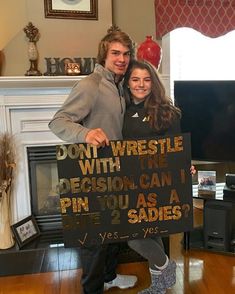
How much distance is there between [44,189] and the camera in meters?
2.65

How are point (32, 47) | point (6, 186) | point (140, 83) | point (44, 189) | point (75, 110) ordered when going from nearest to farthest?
point (75, 110)
point (140, 83)
point (6, 186)
point (32, 47)
point (44, 189)

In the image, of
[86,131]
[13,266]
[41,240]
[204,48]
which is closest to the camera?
[86,131]

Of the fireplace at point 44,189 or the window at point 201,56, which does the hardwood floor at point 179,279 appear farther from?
the window at point 201,56

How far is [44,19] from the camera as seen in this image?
250 centimetres

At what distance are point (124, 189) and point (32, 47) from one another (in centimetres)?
142

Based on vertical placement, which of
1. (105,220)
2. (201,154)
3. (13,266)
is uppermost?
(201,154)

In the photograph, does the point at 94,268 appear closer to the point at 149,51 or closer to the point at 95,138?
the point at 95,138

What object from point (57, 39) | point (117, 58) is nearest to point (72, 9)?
point (57, 39)

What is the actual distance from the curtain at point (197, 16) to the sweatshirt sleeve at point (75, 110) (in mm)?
1376

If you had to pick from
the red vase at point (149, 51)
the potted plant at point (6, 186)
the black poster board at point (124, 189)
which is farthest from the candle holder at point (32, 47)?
the black poster board at point (124, 189)

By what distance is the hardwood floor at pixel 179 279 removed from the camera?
6.72ft

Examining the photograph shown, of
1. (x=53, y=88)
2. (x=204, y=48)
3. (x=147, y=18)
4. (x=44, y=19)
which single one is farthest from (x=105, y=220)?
(x=204, y=48)

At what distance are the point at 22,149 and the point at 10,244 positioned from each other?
25.8 inches

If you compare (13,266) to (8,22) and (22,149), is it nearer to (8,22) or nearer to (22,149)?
(22,149)
